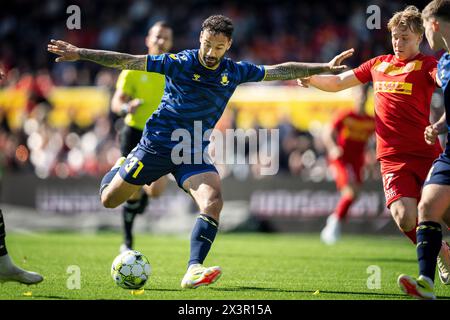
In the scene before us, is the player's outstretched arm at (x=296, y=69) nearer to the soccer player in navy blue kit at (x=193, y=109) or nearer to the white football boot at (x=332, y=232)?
the soccer player in navy blue kit at (x=193, y=109)

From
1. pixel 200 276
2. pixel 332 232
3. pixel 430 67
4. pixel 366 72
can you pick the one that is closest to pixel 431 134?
pixel 430 67

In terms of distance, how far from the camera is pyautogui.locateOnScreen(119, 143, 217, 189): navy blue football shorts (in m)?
8.02

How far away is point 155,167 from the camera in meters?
8.09

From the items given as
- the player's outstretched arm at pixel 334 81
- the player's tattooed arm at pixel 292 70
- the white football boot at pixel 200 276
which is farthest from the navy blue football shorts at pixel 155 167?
the player's outstretched arm at pixel 334 81

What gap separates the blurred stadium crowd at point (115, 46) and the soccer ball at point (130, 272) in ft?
A: 30.1

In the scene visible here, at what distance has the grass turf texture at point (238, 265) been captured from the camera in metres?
7.41

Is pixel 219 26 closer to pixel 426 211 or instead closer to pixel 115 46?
pixel 426 211

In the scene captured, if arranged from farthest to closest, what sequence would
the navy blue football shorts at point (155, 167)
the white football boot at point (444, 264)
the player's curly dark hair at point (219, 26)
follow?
the white football boot at point (444, 264)
the navy blue football shorts at point (155, 167)
the player's curly dark hair at point (219, 26)

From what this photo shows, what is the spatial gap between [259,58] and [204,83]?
14837 mm

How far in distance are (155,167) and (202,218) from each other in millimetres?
828

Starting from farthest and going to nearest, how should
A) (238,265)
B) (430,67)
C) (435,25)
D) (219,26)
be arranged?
(238,265), (430,67), (219,26), (435,25)

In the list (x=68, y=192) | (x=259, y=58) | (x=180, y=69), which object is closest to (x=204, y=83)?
(x=180, y=69)

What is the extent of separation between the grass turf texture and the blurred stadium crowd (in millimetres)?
3051

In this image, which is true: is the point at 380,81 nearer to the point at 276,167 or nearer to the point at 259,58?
the point at 276,167
